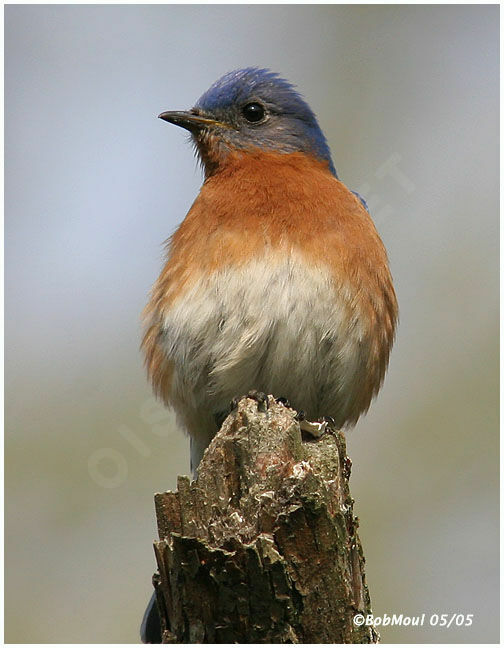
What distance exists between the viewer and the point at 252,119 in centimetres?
730

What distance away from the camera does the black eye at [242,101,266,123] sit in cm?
731

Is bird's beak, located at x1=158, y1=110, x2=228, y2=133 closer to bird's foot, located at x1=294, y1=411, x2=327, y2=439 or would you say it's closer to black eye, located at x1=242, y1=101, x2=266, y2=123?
black eye, located at x1=242, y1=101, x2=266, y2=123

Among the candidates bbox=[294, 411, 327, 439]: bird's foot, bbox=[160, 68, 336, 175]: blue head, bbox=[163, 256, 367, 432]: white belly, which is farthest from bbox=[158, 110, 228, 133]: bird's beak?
bbox=[294, 411, 327, 439]: bird's foot

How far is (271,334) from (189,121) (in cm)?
238

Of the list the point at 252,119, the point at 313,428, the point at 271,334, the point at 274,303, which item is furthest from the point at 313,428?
the point at 252,119

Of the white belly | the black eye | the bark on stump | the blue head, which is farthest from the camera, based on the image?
the black eye

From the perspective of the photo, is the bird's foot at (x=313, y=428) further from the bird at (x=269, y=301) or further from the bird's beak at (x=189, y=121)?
the bird's beak at (x=189, y=121)

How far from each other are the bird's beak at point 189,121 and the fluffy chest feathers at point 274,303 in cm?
81

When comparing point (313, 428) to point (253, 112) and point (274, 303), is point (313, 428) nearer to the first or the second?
point (274, 303)

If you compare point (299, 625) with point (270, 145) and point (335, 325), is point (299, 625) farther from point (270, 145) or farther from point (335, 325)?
point (270, 145)

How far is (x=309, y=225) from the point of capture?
6164mm

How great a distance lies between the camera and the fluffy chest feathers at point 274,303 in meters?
5.88

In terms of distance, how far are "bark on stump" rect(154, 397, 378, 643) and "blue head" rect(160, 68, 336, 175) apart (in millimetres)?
3430

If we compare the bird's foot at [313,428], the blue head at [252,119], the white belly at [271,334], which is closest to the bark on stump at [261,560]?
the bird's foot at [313,428]
